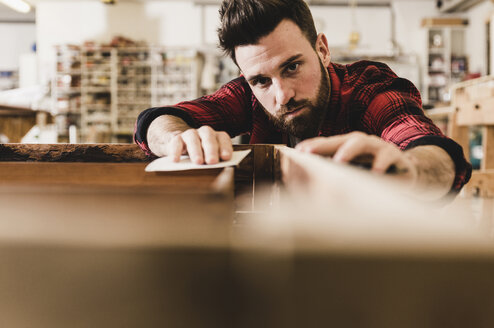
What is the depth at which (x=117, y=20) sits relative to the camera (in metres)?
7.64

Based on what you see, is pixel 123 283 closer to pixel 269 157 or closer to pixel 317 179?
pixel 317 179

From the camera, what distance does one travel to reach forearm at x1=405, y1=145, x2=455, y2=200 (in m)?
0.66

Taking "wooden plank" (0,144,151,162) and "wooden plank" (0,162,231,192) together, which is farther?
"wooden plank" (0,144,151,162)

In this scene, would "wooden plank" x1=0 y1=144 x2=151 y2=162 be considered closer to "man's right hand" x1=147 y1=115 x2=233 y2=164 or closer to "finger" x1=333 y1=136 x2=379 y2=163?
"man's right hand" x1=147 y1=115 x2=233 y2=164

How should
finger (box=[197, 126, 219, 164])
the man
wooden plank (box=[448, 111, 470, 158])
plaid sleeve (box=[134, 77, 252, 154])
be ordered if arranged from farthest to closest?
wooden plank (box=[448, 111, 470, 158]), plaid sleeve (box=[134, 77, 252, 154]), the man, finger (box=[197, 126, 219, 164])

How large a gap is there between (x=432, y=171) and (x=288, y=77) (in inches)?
28.7

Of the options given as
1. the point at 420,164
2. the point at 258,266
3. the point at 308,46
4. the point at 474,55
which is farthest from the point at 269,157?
the point at 474,55

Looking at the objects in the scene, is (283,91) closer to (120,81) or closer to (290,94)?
(290,94)

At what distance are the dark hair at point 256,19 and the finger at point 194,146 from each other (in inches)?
29.8

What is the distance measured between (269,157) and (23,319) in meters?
0.76

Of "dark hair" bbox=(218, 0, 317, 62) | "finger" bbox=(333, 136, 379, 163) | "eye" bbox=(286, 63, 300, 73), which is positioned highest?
"dark hair" bbox=(218, 0, 317, 62)

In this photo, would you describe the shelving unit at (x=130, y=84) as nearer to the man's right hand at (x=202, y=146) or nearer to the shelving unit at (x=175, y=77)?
the shelving unit at (x=175, y=77)

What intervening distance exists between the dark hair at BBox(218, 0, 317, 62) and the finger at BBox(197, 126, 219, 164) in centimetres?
75

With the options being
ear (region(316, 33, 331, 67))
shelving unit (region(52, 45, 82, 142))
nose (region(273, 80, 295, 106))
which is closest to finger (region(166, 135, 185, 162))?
nose (region(273, 80, 295, 106))
